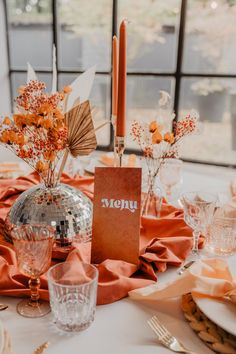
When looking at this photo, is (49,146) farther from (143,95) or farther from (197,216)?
(143,95)

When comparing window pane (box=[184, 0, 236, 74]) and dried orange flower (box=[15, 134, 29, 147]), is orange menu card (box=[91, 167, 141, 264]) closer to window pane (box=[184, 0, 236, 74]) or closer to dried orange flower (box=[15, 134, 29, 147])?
dried orange flower (box=[15, 134, 29, 147])

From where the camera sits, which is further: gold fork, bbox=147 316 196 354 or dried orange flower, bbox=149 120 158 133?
dried orange flower, bbox=149 120 158 133

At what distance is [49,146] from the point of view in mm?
775

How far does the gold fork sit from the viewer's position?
23.0 inches

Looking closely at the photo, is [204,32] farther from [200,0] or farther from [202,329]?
[202,329]

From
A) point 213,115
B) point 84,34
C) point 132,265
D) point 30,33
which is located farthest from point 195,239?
point 30,33

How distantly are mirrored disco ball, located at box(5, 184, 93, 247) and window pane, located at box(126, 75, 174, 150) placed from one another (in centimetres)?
171

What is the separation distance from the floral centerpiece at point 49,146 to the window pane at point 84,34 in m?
1.97

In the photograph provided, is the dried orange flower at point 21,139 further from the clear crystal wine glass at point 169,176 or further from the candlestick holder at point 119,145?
the clear crystal wine glass at point 169,176

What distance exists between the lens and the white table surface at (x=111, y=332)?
0.59 m

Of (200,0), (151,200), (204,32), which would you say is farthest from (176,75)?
(151,200)

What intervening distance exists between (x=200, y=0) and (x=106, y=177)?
2.03 metres

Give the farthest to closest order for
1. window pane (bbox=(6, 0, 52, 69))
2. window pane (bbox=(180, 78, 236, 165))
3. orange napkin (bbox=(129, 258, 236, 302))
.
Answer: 1. window pane (bbox=(6, 0, 52, 69))
2. window pane (bbox=(180, 78, 236, 165))
3. orange napkin (bbox=(129, 258, 236, 302))

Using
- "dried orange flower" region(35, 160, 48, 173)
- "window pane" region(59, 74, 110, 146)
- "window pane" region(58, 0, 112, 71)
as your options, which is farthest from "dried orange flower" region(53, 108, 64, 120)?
"window pane" region(58, 0, 112, 71)
